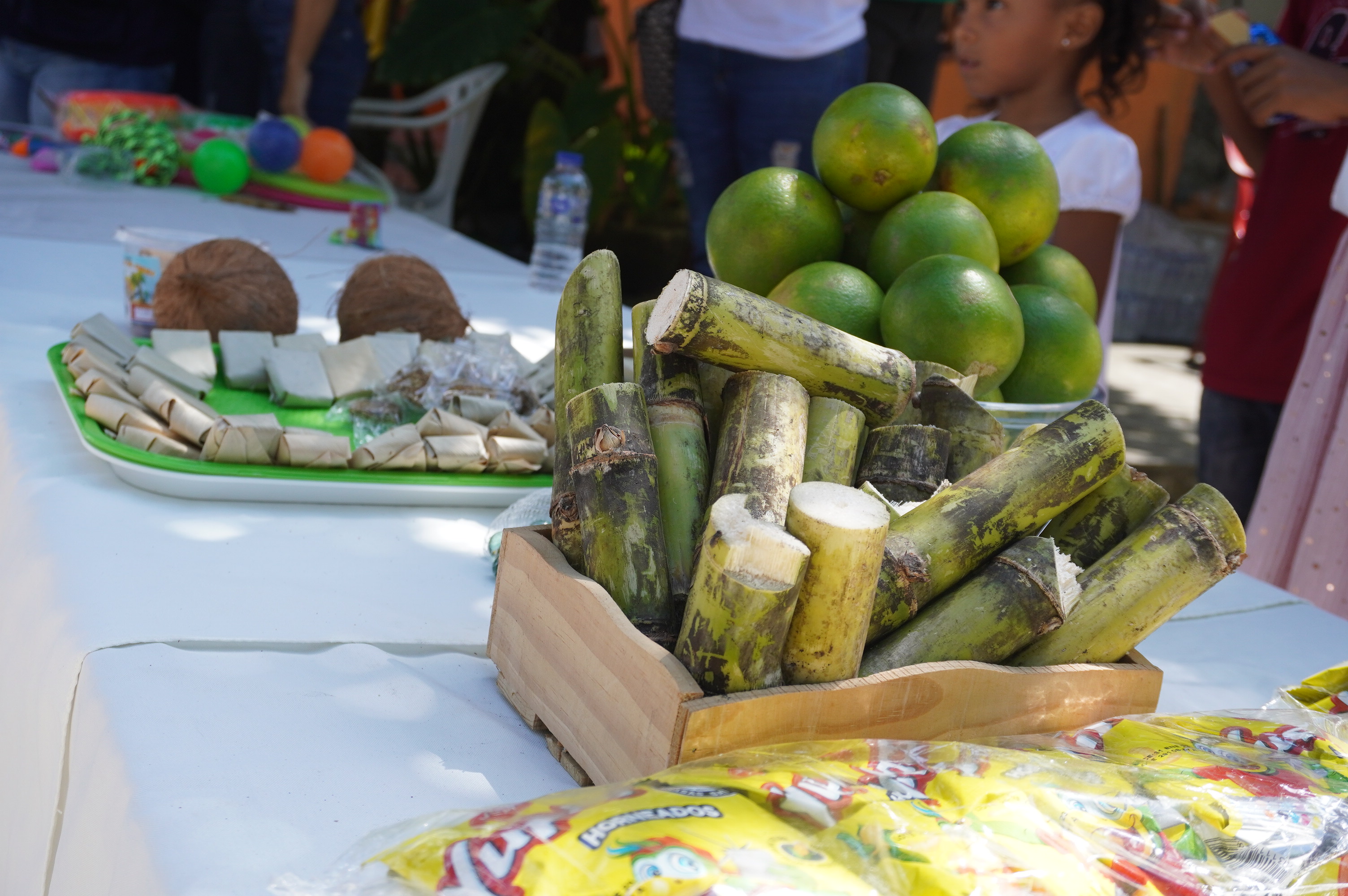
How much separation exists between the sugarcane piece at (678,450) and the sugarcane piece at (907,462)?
0.16 m

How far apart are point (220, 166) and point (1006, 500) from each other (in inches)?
120

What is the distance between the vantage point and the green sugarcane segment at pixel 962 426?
0.95m

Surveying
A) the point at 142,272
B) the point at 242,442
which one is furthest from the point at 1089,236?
the point at 142,272


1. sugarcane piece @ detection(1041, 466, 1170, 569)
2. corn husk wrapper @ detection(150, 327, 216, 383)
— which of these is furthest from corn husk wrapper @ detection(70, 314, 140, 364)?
sugarcane piece @ detection(1041, 466, 1170, 569)

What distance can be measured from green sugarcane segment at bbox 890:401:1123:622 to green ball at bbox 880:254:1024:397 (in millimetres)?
233

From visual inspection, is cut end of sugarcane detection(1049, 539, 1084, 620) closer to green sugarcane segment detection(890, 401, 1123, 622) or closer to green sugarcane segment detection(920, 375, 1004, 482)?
green sugarcane segment detection(890, 401, 1123, 622)

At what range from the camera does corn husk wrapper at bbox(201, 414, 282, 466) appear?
4.02 feet

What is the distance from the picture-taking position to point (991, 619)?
2.58 feet

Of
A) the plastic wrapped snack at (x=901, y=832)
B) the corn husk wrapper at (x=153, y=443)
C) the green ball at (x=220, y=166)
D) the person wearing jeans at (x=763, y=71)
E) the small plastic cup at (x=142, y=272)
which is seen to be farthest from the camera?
the green ball at (x=220, y=166)

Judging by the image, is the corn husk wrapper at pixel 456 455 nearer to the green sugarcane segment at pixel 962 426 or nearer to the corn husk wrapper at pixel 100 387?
the corn husk wrapper at pixel 100 387

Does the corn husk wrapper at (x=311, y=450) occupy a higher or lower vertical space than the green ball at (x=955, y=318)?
lower

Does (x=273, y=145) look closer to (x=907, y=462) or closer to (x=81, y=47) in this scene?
(x=81, y=47)

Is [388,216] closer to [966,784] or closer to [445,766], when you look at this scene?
[445,766]

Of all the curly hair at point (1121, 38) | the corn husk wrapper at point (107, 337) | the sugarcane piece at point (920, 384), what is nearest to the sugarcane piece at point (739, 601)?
the sugarcane piece at point (920, 384)
